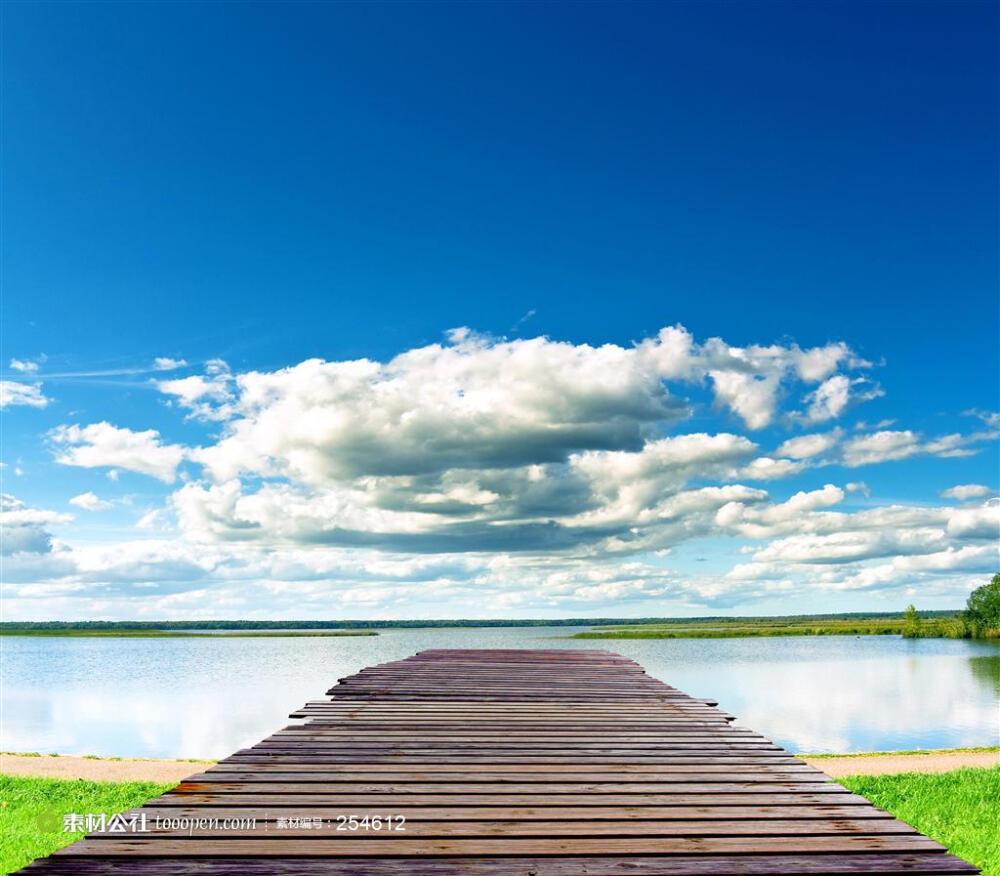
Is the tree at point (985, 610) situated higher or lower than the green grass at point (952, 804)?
lower

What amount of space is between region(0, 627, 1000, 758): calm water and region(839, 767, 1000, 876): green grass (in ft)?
24.9

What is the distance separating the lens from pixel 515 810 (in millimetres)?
4996

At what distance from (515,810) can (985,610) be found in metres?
101

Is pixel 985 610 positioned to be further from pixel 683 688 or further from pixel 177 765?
pixel 177 765

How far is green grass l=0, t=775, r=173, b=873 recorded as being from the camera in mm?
10337

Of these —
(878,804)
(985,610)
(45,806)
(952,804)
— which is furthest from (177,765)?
(985,610)

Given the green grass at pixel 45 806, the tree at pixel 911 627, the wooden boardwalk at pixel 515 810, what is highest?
the wooden boardwalk at pixel 515 810

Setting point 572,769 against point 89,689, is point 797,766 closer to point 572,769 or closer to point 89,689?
point 572,769

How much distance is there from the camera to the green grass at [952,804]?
10.1 meters

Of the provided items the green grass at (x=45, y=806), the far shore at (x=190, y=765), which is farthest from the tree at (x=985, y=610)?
the green grass at (x=45, y=806)

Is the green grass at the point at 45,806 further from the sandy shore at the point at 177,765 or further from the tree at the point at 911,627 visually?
the tree at the point at 911,627

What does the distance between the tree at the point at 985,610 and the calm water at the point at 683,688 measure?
30.8m

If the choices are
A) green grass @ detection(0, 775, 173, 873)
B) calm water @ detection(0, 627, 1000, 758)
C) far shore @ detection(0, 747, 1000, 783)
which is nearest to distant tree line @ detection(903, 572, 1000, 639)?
calm water @ detection(0, 627, 1000, 758)

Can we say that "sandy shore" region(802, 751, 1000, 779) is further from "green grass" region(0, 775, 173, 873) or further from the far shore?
"green grass" region(0, 775, 173, 873)
